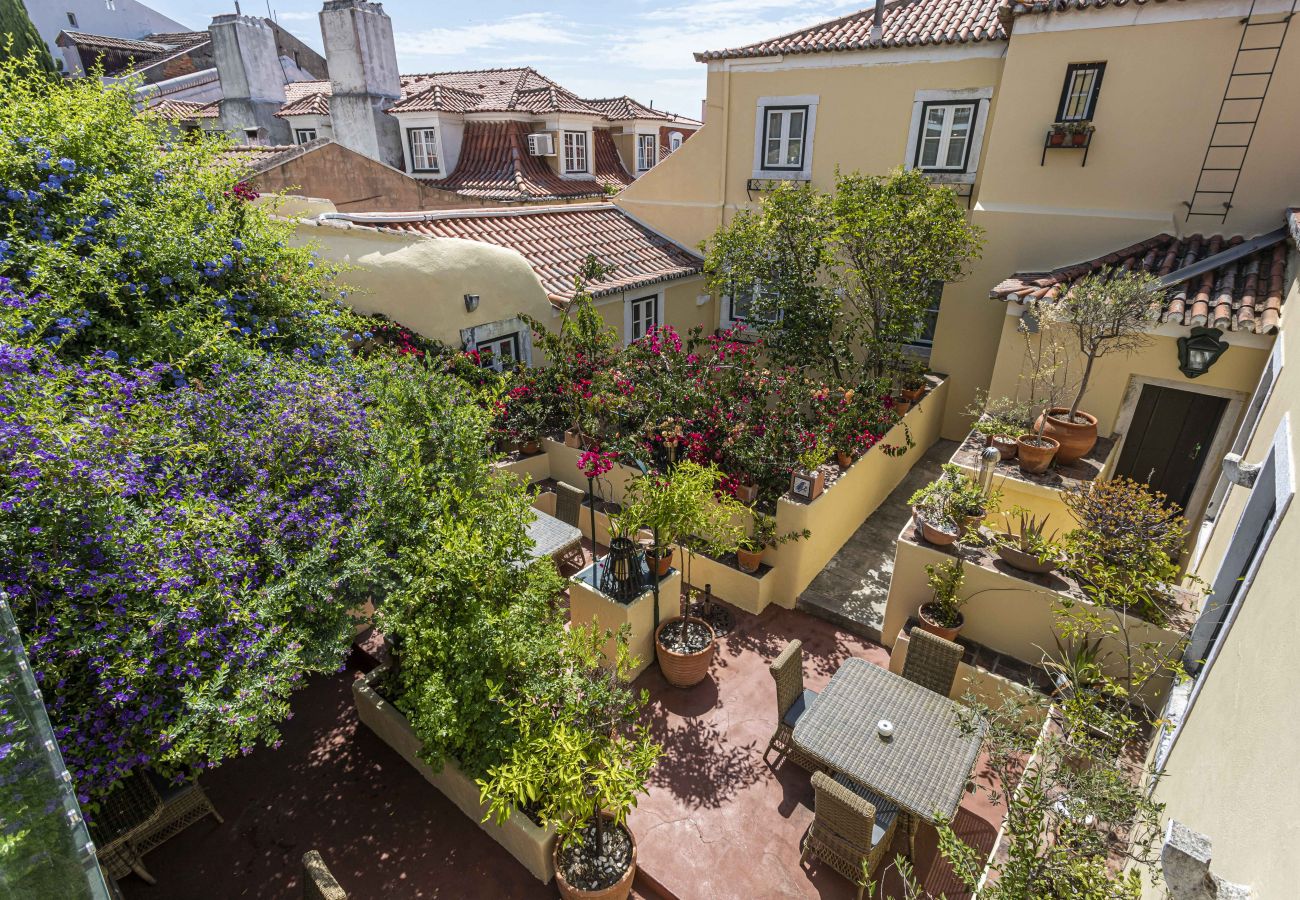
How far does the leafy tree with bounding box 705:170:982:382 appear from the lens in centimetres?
1127

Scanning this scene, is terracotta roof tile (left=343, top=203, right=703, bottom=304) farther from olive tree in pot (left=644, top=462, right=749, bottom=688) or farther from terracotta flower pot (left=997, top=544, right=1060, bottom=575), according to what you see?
terracotta flower pot (left=997, top=544, right=1060, bottom=575)

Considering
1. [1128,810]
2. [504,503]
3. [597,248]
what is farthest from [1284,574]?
[597,248]

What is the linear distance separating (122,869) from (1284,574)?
940cm

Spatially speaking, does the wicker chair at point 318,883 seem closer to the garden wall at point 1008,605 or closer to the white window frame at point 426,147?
the garden wall at point 1008,605

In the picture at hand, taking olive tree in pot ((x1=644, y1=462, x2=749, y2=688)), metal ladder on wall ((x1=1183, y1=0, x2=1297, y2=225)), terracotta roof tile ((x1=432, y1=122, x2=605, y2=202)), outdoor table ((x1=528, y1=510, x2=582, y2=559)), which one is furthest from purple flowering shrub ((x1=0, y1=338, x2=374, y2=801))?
terracotta roof tile ((x1=432, y1=122, x2=605, y2=202))

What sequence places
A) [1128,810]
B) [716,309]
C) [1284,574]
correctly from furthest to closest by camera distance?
[716,309]
[1128,810]
[1284,574]

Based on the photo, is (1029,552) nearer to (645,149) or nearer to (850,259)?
(850,259)

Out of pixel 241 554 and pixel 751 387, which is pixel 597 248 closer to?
pixel 751 387

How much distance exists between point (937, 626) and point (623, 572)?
3.97 m

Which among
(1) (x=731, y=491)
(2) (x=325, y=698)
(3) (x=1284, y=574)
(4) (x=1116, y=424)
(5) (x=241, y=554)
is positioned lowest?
(2) (x=325, y=698)

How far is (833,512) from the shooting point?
32.6ft

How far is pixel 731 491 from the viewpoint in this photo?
32.1 feet

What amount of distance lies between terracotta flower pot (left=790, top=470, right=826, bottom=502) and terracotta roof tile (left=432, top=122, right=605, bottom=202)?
18498 millimetres

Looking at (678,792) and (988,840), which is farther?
(678,792)
